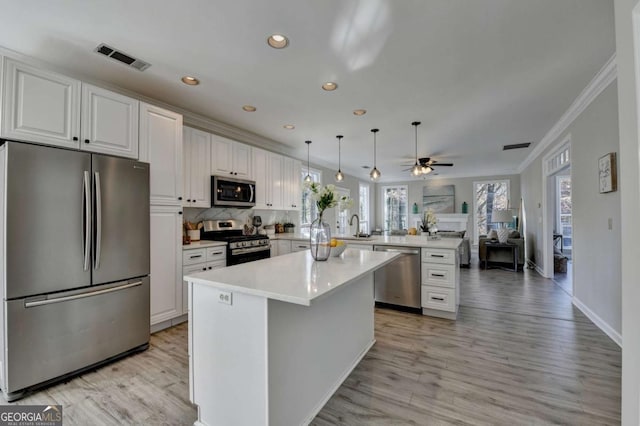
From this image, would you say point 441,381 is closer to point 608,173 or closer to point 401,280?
point 401,280

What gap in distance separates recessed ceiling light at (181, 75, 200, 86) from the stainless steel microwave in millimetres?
1249

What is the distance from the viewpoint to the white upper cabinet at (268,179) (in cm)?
457

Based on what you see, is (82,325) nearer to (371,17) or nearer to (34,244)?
(34,244)

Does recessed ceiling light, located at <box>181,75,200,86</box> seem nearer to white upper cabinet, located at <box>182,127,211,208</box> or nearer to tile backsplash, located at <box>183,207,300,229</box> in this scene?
white upper cabinet, located at <box>182,127,211,208</box>

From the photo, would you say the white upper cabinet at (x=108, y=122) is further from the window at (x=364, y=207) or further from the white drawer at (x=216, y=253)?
the window at (x=364, y=207)

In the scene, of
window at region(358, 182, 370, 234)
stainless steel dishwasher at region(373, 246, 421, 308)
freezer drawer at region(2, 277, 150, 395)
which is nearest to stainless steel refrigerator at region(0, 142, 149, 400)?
freezer drawer at region(2, 277, 150, 395)

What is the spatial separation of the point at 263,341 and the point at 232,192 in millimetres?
2994

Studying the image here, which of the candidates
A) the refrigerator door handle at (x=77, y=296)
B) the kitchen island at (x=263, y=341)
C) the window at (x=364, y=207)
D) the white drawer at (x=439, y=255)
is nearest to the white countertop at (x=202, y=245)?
the refrigerator door handle at (x=77, y=296)

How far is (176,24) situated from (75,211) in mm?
1600

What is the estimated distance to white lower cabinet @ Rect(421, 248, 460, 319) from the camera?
3.26 metres

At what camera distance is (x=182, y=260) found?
3139mm

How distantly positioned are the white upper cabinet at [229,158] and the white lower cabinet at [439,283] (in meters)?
2.85

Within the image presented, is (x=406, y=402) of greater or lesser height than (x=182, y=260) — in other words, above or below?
below

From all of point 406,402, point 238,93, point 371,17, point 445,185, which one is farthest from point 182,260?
point 445,185
